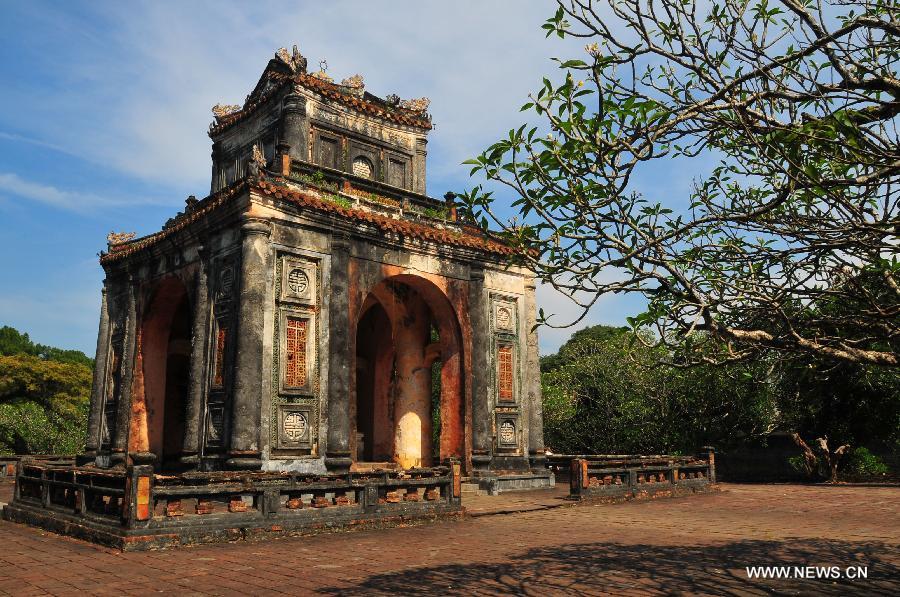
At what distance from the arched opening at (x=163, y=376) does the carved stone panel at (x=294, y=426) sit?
5323mm

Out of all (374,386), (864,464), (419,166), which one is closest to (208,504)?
(374,386)

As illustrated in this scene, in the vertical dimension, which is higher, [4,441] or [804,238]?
[804,238]

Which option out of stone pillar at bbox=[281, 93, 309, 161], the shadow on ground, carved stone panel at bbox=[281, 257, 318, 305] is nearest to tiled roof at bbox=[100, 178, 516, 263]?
carved stone panel at bbox=[281, 257, 318, 305]

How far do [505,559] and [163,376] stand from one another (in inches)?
557

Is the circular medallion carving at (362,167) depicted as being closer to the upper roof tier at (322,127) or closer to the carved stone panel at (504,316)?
the upper roof tier at (322,127)

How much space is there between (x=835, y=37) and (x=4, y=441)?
3594 centimetres

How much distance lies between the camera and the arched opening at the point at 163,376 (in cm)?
1900

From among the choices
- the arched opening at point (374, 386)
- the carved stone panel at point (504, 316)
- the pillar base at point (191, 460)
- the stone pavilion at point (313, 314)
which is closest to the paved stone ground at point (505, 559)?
the pillar base at point (191, 460)

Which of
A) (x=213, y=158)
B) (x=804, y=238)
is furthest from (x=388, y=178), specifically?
(x=804, y=238)

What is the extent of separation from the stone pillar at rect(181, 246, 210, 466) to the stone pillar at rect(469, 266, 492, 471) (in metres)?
6.78

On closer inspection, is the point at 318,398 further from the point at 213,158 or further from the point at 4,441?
the point at 4,441

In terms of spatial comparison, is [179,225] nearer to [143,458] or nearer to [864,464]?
[143,458]

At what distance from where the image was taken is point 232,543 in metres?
10.1

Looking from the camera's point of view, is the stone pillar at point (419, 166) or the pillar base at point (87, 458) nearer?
the pillar base at point (87, 458)
